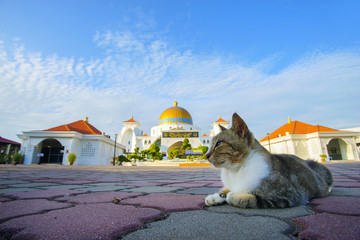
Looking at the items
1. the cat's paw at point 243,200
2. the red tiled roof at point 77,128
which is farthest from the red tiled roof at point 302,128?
the cat's paw at point 243,200

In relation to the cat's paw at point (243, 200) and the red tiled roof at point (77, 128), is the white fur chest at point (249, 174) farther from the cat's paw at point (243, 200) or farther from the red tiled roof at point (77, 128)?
the red tiled roof at point (77, 128)

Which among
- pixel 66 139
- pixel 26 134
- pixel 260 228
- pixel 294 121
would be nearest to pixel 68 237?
pixel 260 228

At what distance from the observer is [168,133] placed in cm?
3753

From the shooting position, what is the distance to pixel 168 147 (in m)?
36.8

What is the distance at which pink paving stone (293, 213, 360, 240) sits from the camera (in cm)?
66

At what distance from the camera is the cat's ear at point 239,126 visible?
4.20ft

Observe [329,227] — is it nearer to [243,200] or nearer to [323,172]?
[243,200]

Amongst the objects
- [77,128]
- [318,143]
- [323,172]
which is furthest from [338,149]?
[77,128]

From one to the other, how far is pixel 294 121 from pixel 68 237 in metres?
33.9

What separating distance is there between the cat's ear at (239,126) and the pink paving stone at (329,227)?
0.57 meters

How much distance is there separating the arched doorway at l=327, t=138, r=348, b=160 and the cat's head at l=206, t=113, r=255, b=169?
3005 cm

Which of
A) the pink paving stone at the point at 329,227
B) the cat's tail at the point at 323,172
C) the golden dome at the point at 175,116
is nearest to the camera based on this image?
the pink paving stone at the point at 329,227

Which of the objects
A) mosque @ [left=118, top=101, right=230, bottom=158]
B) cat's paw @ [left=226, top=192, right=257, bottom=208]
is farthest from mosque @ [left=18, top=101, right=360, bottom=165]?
cat's paw @ [left=226, top=192, right=257, bottom=208]

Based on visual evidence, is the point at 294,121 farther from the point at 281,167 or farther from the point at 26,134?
the point at 26,134
